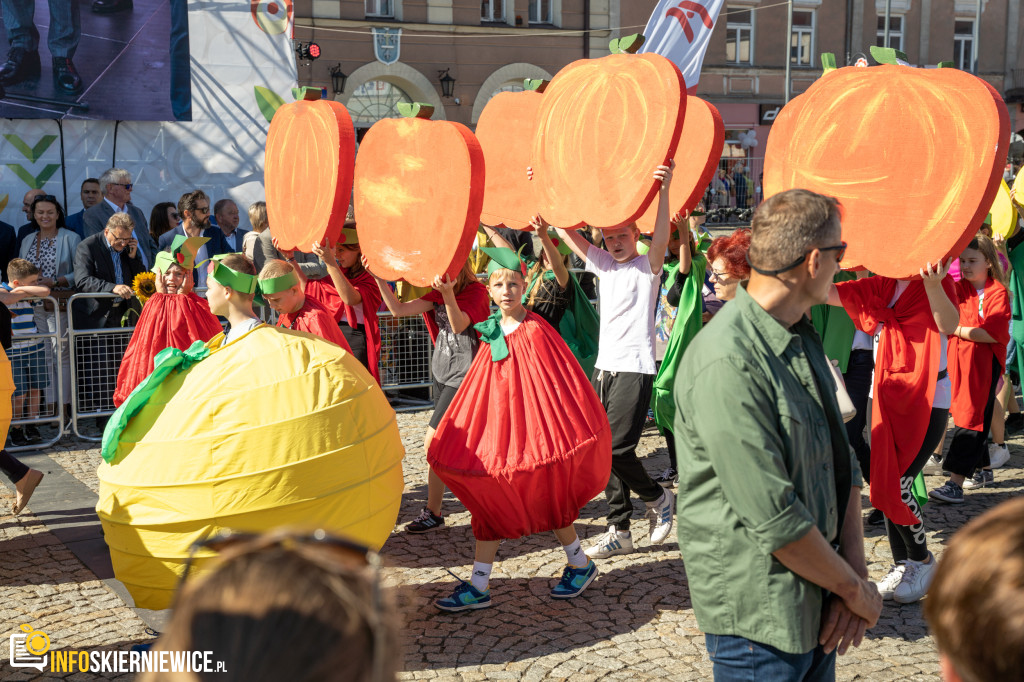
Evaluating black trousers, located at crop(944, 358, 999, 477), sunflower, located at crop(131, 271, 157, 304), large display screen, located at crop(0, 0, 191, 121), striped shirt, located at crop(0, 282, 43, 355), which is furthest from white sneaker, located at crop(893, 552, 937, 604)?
large display screen, located at crop(0, 0, 191, 121)

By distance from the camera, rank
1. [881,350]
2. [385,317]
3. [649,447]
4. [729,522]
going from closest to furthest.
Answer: [729,522], [881,350], [649,447], [385,317]

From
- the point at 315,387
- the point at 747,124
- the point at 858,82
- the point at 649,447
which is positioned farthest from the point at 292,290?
the point at 747,124

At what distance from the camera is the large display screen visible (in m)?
9.83

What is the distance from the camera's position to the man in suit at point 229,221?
10.2 meters

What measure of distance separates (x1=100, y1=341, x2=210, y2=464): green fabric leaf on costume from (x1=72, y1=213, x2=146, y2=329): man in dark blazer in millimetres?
4643

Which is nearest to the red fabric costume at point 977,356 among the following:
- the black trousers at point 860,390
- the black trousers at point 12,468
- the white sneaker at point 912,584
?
the black trousers at point 860,390

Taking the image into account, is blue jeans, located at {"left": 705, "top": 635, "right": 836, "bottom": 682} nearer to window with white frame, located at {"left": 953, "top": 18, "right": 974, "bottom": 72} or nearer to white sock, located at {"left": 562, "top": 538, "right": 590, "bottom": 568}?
white sock, located at {"left": 562, "top": 538, "right": 590, "bottom": 568}

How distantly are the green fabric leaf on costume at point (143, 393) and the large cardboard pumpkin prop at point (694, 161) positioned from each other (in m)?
2.75

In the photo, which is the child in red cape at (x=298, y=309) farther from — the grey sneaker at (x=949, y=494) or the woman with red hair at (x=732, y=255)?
the grey sneaker at (x=949, y=494)

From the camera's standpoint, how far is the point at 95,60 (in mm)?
10312

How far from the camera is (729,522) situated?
2.52 meters

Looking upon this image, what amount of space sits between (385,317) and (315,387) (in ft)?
17.7

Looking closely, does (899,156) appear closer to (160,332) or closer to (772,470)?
(772,470)

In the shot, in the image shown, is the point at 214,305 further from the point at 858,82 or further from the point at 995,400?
the point at 995,400
